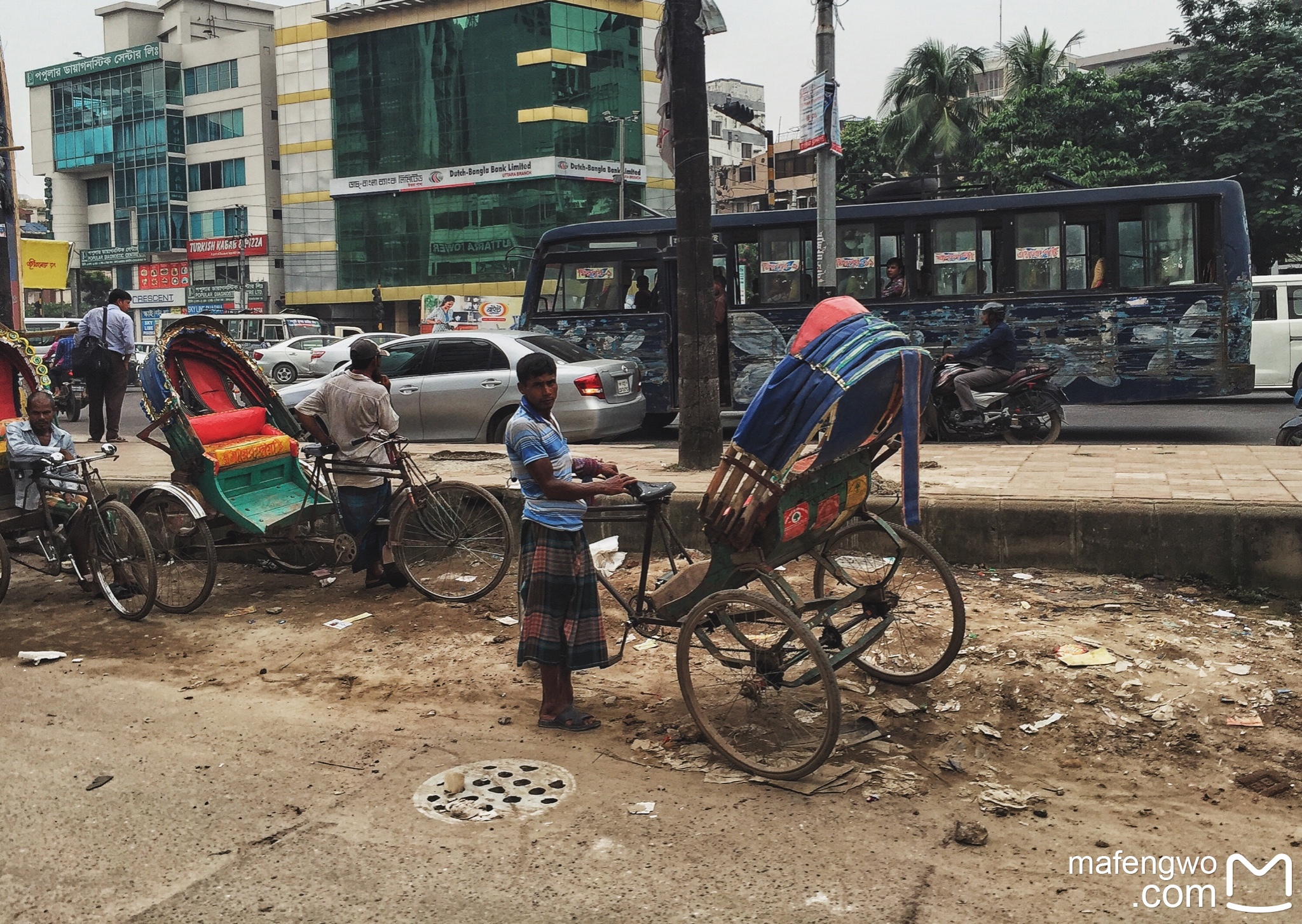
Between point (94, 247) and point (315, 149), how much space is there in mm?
17832

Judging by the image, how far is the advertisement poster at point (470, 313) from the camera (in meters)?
40.7

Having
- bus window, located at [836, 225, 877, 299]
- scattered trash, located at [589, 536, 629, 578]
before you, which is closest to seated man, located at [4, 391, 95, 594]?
scattered trash, located at [589, 536, 629, 578]

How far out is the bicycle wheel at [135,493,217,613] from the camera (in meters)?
6.39

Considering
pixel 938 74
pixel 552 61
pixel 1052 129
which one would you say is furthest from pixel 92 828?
pixel 552 61

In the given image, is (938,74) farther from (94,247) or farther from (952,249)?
(94,247)

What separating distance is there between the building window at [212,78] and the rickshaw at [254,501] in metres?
55.9

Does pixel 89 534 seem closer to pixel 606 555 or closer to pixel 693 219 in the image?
pixel 606 555

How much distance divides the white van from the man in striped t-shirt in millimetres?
15160

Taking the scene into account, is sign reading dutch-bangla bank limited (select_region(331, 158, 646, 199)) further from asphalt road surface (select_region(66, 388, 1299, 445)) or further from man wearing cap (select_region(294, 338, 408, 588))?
man wearing cap (select_region(294, 338, 408, 588))

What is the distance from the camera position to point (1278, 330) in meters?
16.5

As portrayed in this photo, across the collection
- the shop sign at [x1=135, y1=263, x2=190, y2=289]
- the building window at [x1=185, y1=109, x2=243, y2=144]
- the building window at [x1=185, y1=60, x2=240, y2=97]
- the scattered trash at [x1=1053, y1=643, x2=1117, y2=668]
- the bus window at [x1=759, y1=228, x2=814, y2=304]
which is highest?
the building window at [x1=185, y1=60, x2=240, y2=97]

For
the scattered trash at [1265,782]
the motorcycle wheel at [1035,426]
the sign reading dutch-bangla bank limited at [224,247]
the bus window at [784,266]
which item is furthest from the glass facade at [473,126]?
the scattered trash at [1265,782]

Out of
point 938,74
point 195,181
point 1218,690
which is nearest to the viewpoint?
point 1218,690

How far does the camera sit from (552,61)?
47500 mm
